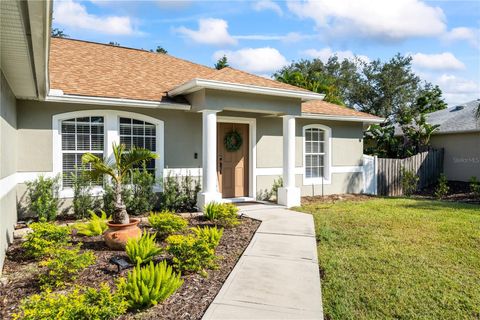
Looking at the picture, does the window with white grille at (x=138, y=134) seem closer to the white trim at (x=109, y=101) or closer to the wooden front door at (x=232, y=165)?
the white trim at (x=109, y=101)

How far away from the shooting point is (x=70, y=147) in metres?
8.30

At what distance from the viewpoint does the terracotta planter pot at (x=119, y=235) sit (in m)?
5.72

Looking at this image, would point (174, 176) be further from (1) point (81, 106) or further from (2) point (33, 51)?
(2) point (33, 51)

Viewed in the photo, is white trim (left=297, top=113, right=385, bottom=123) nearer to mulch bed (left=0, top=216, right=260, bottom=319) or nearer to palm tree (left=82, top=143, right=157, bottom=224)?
palm tree (left=82, top=143, right=157, bottom=224)

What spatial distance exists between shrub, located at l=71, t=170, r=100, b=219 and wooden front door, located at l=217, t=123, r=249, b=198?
12.8ft

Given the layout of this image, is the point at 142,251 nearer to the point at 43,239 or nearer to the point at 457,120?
the point at 43,239

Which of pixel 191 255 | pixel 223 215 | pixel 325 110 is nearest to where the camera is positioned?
pixel 191 255

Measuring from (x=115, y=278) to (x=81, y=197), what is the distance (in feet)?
14.2

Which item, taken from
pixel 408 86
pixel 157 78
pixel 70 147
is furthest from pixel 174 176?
pixel 408 86

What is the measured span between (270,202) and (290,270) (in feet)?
19.3

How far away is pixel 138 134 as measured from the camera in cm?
916

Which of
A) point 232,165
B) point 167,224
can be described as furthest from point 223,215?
point 232,165

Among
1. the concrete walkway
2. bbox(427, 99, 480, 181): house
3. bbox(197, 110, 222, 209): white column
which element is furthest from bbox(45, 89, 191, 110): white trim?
bbox(427, 99, 480, 181): house

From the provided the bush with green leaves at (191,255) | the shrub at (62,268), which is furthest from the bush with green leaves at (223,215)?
the shrub at (62,268)
